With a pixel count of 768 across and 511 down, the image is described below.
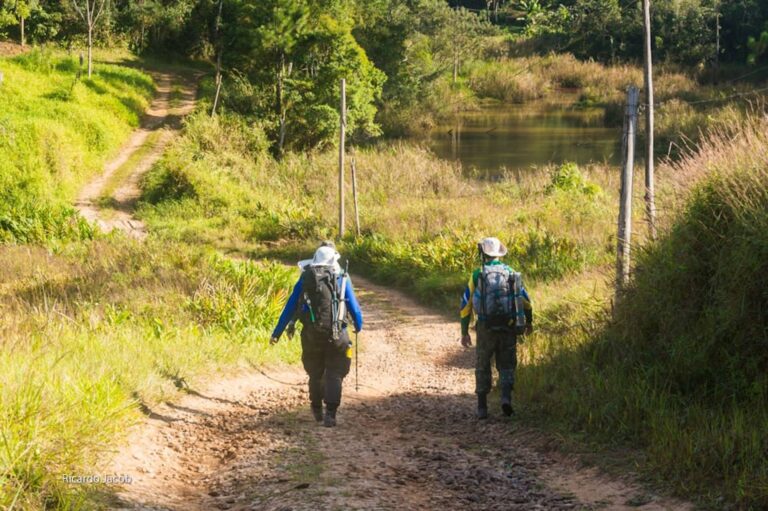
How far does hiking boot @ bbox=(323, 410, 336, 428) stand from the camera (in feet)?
27.5

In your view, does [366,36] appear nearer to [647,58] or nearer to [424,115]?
[424,115]

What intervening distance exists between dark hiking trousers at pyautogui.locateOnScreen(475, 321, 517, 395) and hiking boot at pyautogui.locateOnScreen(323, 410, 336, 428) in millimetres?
1490

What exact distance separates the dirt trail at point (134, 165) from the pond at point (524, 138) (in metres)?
13.2

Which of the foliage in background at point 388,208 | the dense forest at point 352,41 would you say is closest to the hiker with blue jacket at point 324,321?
the foliage in background at point 388,208

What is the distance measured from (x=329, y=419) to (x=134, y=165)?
26343 mm

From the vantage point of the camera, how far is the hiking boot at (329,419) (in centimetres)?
837

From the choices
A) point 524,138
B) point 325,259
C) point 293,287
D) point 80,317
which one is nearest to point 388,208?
point 293,287

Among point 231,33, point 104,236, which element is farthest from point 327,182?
point 231,33

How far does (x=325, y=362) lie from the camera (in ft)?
27.5

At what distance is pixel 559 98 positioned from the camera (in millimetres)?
72688

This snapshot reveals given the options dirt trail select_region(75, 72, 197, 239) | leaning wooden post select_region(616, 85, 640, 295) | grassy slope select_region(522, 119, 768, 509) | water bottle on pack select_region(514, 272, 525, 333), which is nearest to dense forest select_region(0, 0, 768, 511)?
grassy slope select_region(522, 119, 768, 509)

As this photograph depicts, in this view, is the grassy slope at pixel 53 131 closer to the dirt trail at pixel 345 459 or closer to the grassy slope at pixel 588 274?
the grassy slope at pixel 588 274

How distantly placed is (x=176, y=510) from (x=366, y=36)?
46.7 metres

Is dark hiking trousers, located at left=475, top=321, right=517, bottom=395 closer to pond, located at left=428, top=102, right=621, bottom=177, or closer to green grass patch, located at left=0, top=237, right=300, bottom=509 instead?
green grass patch, located at left=0, top=237, right=300, bottom=509
